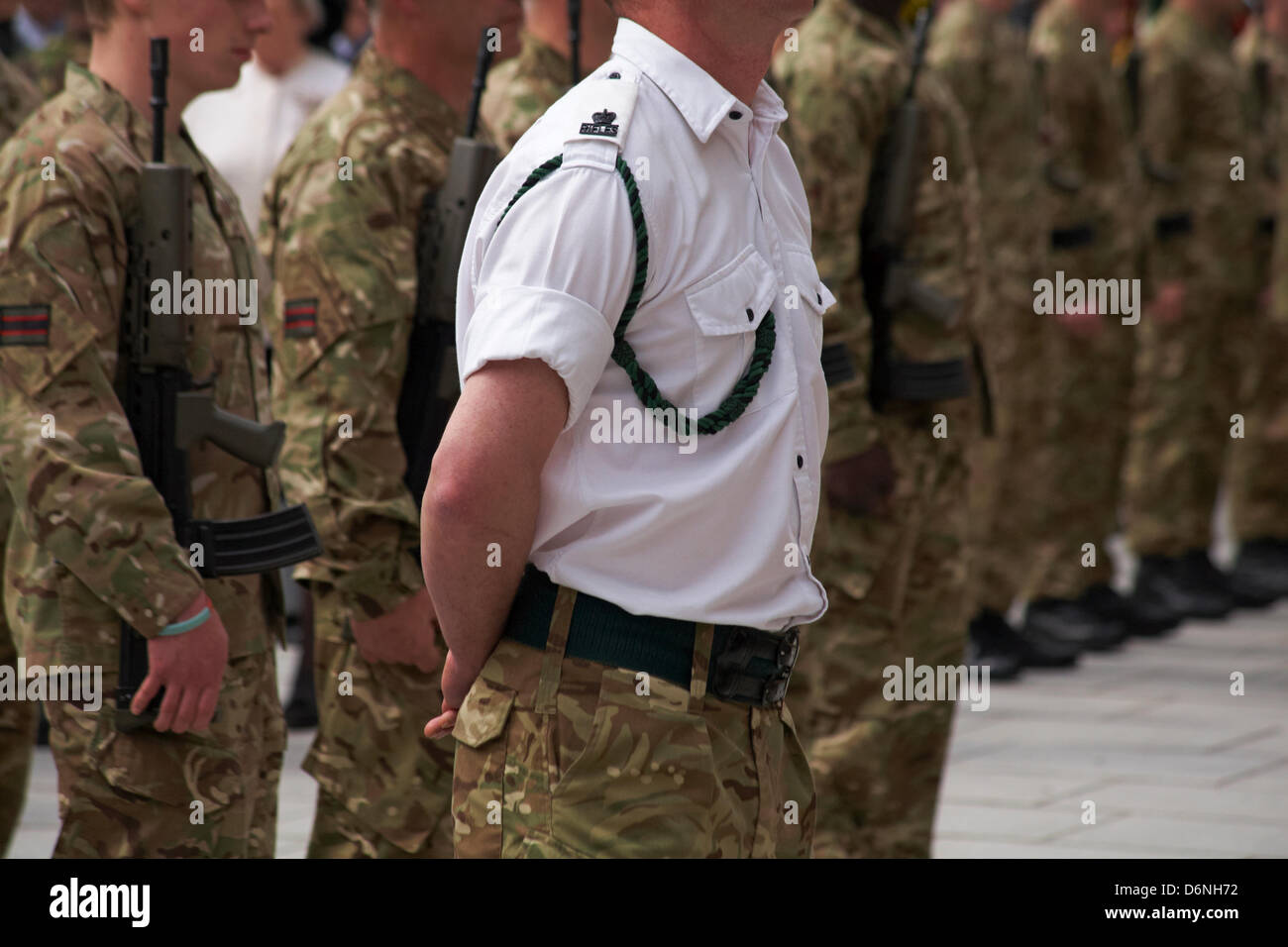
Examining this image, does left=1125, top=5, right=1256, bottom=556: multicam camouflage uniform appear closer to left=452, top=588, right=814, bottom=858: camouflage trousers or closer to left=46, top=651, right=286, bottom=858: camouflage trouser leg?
left=46, top=651, right=286, bottom=858: camouflage trouser leg

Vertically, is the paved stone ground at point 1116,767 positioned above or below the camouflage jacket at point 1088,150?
below

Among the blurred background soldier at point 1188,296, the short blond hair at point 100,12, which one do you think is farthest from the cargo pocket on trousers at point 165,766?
the blurred background soldier at point 1188,296

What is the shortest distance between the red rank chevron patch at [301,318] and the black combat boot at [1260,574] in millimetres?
6813

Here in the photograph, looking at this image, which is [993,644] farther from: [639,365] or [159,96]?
[639,365]

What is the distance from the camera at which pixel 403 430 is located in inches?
161

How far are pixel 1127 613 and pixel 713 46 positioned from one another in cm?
689

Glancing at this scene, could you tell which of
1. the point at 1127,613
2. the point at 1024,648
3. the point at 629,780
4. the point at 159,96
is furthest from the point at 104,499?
the point at 1127,613

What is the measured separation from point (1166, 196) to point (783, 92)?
469 cm

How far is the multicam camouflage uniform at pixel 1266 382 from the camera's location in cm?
982

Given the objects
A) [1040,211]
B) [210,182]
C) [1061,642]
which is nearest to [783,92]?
[210,182]

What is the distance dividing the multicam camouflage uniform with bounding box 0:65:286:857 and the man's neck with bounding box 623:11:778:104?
119 centimetres

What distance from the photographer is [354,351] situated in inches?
155

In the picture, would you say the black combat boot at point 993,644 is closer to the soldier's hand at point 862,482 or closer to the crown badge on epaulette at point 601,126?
the soldier's hand at point 862,482
